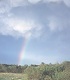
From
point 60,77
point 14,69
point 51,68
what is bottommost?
point 60,77

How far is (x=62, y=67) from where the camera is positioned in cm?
4356

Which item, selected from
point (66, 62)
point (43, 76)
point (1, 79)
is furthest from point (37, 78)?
point (1, 79)

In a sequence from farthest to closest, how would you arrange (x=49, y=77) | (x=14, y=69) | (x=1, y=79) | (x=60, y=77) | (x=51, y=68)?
(x=14, y=69) < (x=1, y=79) < (x=51, y=68) < (x=49, y=77) < (x=60, y=77)

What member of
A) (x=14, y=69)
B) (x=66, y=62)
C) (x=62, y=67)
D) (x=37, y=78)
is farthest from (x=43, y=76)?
(x=14, y=69)

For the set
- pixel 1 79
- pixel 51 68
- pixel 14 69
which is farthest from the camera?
pixel 14 69

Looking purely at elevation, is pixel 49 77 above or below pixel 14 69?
below

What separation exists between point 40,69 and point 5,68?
2071 inches

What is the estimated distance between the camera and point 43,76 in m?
41.2

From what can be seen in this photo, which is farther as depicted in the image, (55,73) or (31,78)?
(31,78)

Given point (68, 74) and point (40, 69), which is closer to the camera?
point (68, 74)

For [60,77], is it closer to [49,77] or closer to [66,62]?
[49,77]

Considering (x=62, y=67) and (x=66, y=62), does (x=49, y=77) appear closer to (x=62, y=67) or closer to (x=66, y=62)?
(x=62, y=67)

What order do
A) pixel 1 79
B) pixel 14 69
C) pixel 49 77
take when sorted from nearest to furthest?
pixel 49 77, pixel 1 79, pixel 14 69

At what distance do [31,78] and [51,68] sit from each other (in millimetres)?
3537
